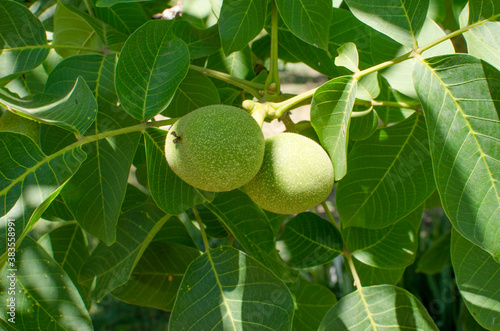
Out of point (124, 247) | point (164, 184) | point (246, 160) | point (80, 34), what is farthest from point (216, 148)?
point (80, 34)

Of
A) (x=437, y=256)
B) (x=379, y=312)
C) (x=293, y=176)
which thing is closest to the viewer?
(x=293, y=176)

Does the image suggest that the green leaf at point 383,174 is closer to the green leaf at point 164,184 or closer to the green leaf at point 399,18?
the green leaf at point 399,18

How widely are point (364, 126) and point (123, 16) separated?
62cm

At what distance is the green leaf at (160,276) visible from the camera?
102cm

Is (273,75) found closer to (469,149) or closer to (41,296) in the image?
(469,149)

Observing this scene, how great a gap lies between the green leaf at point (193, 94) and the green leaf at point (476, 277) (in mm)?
581

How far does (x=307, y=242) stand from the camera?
3.38 feet

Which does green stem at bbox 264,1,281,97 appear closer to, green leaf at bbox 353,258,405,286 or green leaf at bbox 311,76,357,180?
green leaf at bbox 311,76,357,180

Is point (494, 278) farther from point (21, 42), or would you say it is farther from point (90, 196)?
point (21, 42)

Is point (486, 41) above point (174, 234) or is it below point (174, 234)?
above

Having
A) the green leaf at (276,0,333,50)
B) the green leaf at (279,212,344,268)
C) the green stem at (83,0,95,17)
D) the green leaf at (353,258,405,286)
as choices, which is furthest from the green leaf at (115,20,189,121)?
the green leaf at (353,258,405,286)

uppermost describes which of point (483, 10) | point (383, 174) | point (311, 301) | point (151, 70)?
point (483, 10)

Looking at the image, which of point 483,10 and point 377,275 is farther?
point 377,275

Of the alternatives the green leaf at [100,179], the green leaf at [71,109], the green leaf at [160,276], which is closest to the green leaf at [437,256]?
the green leaf at [160,276]
